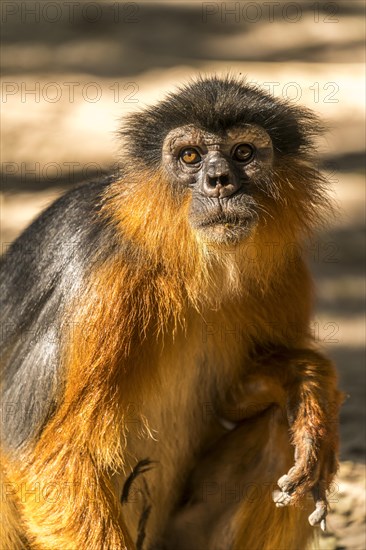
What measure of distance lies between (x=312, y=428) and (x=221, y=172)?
1.48 m

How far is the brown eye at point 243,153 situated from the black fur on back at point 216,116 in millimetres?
112

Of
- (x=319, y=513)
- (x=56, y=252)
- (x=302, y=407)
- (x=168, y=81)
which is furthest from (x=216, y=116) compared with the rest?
(x=168, y=81)

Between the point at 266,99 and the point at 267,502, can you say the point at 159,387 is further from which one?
the point at 266,99

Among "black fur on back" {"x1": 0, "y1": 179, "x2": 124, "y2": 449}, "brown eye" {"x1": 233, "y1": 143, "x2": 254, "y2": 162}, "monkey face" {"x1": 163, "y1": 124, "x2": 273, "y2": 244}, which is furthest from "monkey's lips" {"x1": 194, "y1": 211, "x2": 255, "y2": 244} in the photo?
"black fur on back" {"x1": 0, "y1": 179, "x2": 124, "y2": 449}

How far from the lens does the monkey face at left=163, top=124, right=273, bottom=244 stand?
206 inches

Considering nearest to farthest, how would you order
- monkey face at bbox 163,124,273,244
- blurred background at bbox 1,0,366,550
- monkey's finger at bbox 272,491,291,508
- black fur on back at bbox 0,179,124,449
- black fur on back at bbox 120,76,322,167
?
monkey face at bbox 163,124,273,244 → black fur on back at bbox 120,76,322,167 → black fur on back at bbox 0,179,124,449 → monkey's finger at bbox 272,491,291,508 → blurred background at bbox 1,0,366,550

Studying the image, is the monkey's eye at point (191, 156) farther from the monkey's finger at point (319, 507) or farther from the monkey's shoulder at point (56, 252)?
the monkey's finger at point (319, 507)

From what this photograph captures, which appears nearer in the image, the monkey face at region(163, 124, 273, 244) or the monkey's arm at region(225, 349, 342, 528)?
the monkey face at region(163, 124, 273, 244)

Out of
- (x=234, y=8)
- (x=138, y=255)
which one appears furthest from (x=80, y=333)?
(x=234, y=8)

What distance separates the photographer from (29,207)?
9.40 m

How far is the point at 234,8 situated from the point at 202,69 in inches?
32.7

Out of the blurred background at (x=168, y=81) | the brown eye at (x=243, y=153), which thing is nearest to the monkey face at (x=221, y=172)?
the brown eye at (x=243, y=153)

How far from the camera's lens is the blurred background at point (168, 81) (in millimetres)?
9188

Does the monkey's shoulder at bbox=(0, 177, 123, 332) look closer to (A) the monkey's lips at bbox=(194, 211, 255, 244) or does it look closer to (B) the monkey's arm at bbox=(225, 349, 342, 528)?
(A) the monkey's lips at bbox=(194, 211, 255, 244)
